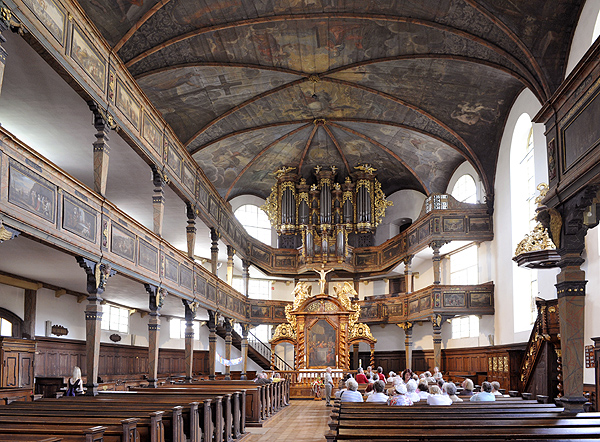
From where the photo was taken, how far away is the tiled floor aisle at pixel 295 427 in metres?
14.0

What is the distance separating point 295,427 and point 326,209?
1715 cm

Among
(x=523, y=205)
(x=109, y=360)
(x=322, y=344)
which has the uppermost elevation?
(x=523, y=205)

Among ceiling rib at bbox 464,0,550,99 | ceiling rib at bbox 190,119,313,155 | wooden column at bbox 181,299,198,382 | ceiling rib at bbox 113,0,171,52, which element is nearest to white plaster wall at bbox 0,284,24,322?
wooden column at bbox 181,299,198,382

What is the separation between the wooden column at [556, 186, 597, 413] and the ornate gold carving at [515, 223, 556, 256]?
21.0 ft

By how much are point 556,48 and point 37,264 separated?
15438mm

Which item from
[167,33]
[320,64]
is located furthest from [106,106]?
[320,64]

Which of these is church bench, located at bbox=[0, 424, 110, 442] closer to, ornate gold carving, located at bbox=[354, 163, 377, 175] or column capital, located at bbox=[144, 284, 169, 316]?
column capital, located at bbox=[144, 284, 169, 316]

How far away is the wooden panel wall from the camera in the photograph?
787 inches

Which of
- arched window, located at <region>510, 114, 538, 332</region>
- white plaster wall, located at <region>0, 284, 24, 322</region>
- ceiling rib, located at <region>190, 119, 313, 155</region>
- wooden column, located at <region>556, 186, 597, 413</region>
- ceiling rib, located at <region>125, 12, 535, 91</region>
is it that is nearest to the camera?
wooden column, located at <region>556, 186, 597, 413</region>

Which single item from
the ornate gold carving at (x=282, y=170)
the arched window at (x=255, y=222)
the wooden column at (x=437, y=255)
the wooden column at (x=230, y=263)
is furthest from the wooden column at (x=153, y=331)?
the arched window at (x=255, y=222)

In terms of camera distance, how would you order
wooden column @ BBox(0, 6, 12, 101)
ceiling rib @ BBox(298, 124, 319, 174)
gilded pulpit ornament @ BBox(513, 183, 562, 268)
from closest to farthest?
1. wooden column @ BBox(0, 6, 12, 101)
2. gilded pulpit ornament @ BBox(513, 183, 562, 268)
3. ceiling rib @ BBox(298, 124, 319, 174)

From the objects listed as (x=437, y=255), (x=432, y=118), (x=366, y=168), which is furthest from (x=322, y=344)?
(x=432, y=118)

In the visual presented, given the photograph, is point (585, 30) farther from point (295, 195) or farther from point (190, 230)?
point (295, 195)

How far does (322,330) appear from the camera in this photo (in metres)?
30.3
